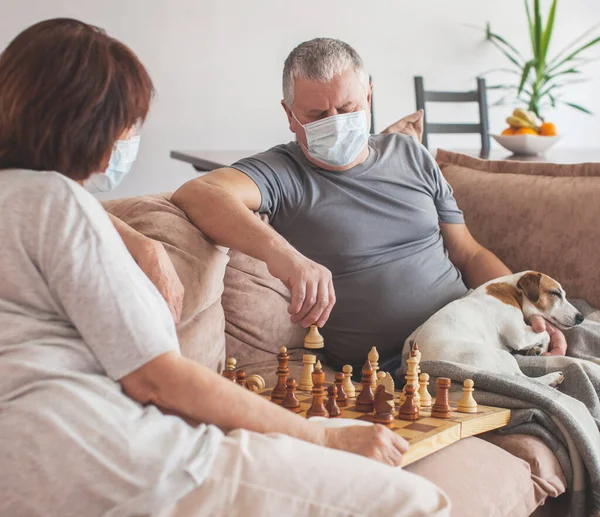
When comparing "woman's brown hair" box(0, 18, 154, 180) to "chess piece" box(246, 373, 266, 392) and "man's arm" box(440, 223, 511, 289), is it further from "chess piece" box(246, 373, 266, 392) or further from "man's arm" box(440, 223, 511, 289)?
"man's arm" box(440, 223, 511, 289)

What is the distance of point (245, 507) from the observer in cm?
108

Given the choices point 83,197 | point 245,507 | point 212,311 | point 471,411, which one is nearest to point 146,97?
point 83,197

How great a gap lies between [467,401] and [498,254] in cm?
93

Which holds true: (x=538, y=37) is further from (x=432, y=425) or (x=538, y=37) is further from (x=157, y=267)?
(x=157, y=267)

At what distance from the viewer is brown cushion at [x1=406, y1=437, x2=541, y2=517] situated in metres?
1.47

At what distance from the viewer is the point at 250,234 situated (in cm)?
178

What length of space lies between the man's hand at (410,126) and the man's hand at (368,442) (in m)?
1.42

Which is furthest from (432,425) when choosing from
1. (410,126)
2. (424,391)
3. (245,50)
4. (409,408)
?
(245,50)

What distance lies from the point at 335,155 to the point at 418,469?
893mm

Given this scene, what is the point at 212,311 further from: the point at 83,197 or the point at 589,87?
the point at 589,87

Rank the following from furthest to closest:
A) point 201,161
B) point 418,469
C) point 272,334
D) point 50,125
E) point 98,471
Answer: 1. point 201,161
2. point 272,334
3. point 418,469
4. point 50,125
5. point 98,471

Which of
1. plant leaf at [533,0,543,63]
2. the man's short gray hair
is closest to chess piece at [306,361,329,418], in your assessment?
the man's short gray hair

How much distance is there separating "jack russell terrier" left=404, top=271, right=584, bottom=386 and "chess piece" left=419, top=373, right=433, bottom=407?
20 centimetres

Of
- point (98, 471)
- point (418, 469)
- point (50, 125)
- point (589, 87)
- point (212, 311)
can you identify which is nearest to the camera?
point (98, 471)
